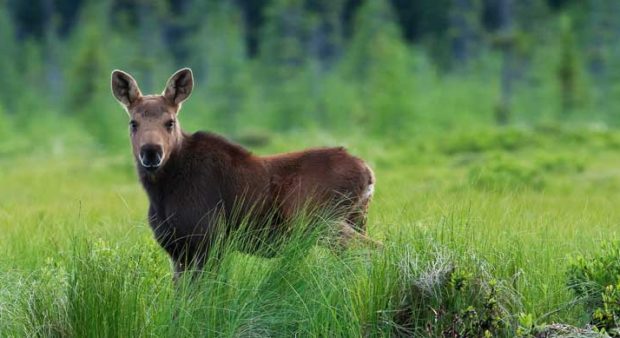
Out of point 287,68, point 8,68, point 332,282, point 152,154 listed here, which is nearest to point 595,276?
point 332,282

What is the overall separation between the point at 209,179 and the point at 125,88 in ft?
3.38

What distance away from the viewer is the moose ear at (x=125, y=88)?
874 cm

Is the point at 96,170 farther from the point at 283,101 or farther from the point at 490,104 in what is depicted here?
the point at 490,104

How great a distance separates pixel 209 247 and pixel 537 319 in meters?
2.67

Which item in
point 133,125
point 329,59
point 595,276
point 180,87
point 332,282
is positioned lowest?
point 595,276

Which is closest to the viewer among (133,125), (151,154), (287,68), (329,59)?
(151,154)

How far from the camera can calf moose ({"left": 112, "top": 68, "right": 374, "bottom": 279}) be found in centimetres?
837

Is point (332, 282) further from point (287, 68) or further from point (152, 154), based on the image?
point (287, 68)

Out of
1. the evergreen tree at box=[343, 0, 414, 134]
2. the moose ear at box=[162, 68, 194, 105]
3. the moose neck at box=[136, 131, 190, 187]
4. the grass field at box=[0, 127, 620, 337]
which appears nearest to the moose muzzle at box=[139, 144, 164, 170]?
the moose neck at box=[136, 131, 190, 187]

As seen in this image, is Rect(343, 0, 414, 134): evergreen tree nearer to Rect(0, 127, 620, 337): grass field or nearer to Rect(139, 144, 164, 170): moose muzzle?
Rect(0, 127, 620, 337): grass field

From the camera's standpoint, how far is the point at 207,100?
43.9m

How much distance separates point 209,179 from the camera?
28.6ft

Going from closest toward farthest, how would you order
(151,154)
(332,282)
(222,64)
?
(332,282) < (151,154) < (222,64)

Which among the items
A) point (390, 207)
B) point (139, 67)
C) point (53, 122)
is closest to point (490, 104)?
point (139, 67)
